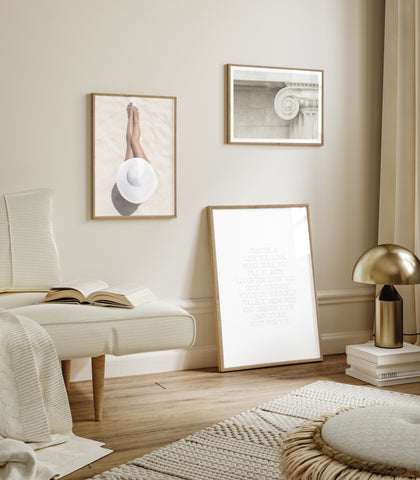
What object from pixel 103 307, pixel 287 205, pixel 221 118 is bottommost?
pixel 103 307

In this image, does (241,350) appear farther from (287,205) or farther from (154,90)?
(154,90)

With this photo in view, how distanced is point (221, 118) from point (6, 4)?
1274mm

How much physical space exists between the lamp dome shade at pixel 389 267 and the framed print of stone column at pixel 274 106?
2.95ft

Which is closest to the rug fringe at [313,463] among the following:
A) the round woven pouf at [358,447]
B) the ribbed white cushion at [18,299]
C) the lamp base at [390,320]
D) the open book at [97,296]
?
the round woven pouf at [358,447]

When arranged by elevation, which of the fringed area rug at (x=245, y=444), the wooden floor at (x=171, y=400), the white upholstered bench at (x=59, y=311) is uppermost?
the white upholstered bench at (x=59, y=311)

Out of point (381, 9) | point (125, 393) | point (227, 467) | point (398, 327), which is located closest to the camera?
point (227, 467)

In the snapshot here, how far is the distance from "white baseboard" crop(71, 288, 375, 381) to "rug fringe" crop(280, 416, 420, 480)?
194cm

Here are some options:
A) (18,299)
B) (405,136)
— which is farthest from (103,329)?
(405,136)

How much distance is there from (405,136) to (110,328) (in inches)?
87.8

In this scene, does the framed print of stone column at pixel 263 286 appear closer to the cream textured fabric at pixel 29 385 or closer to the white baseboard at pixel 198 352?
the white baseboard at pixel 198 352

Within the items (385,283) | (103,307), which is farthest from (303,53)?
(103,307)

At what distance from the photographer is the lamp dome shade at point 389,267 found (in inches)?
132

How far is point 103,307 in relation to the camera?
2.76 m

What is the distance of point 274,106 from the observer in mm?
3879
